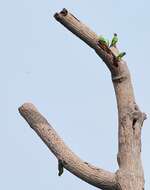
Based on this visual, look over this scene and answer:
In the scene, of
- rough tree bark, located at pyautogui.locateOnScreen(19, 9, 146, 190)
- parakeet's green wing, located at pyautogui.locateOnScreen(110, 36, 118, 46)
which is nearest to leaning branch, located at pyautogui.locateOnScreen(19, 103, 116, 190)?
rough tree bark, located at pyautogui.locateOnScreen(19, 9, 146, 190)

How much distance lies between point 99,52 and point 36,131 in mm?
895

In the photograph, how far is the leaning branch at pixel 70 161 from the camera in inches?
200

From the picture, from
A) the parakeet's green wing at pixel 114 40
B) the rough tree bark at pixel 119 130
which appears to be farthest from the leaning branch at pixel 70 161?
the parakeet's green wing at pixel 114 40

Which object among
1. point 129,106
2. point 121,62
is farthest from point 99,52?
point 129,106

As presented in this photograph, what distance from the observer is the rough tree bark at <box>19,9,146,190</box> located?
5086 mm

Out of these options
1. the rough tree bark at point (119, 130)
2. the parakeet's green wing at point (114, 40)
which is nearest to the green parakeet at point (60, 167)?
the rough tree bark at point (119, 130)

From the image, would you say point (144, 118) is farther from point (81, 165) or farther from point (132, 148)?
point (81, 165)

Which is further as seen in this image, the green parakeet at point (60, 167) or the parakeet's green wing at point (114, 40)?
the parakeet's green wing at point (114, 40)

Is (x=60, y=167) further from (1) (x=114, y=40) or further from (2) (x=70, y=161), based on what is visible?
(1) (x=114, y=40)

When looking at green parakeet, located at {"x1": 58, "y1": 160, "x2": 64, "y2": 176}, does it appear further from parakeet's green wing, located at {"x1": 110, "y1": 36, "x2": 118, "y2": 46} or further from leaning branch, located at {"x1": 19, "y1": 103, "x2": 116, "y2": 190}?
parakeet's green wing, located at {"x1": 110, "y1": 36, "x2": 118, "y2": 46}

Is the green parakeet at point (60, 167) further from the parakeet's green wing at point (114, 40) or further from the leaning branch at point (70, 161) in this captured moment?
the parakeet's green wing at point (114, 40)

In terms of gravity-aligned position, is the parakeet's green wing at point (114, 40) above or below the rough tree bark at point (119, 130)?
above

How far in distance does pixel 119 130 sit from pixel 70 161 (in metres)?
0.50

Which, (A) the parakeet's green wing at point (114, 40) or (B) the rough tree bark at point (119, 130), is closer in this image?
(B) the rough tree bark at point (119, 130)
